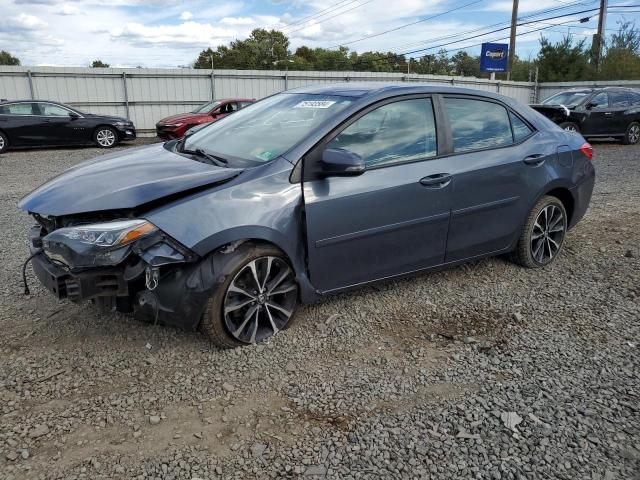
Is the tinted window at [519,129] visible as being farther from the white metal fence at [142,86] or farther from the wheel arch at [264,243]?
the white metal fence at [142,86]

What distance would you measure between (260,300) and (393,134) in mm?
1486

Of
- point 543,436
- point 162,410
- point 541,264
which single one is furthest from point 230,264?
point 541,264

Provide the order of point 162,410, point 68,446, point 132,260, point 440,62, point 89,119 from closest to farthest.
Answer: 1. point 68,446
2. point 162,410
3. point 132,260
4. point 89,119
5. point 440,62

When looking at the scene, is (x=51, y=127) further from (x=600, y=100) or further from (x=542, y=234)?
(x=600, y=100)

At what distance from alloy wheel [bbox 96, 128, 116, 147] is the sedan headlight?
1351 cm

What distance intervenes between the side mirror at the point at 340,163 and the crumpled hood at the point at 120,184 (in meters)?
0.54

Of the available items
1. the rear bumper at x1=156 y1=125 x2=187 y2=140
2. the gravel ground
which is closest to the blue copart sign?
the rear bumper at x1=156 y1=125 x2=187 y2=140

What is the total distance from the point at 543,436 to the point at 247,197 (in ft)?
6.58

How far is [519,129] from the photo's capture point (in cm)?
447

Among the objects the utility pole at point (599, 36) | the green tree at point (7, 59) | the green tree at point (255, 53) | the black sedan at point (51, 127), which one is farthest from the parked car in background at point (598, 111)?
the green tree at point (7, 59)

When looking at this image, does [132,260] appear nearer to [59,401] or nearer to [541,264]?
Result: [59,401]

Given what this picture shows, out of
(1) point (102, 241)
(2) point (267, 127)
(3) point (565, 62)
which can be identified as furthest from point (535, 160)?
(3) point (565, 62)

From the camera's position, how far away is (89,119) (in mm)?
14977

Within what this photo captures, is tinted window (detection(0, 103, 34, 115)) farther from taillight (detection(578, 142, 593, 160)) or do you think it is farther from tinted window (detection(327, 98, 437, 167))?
taillight (detection(578, 142, 593, 160))
